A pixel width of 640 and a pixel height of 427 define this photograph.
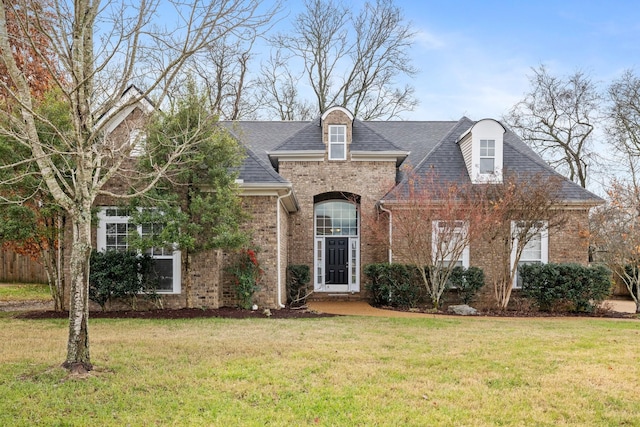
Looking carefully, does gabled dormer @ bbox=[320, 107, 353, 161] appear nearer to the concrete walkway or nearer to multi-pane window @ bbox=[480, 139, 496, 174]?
multi-pane window @ bbox=[480, 139, 496, 174]

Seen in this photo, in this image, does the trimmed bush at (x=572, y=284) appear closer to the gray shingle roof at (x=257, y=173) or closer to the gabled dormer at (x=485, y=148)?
the gabled dormer at (x=485, y=148)

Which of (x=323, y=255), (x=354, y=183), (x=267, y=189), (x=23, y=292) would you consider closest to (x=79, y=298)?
(x=267, y=189)

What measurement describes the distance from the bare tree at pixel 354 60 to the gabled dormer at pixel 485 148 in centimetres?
1322

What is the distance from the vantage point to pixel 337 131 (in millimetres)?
15703

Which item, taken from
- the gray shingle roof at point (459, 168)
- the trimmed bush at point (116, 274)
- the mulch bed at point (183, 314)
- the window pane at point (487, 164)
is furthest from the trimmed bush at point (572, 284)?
the trimmed bush at point (116, 274)

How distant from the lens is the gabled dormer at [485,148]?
15.0 meters

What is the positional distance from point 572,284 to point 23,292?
17839 millimetres

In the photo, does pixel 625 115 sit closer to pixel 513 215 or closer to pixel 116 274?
pixel 513 215

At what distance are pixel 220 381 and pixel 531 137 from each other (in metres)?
25.4

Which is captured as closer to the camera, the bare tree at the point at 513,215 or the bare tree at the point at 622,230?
the bare tree at the point at 513,215

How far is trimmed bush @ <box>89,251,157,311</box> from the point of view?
1109 centimetres

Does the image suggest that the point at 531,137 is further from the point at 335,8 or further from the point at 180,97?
the point at 180,97

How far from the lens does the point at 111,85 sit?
6.88 metres

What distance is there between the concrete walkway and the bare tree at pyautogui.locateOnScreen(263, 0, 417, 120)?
1530 cm
